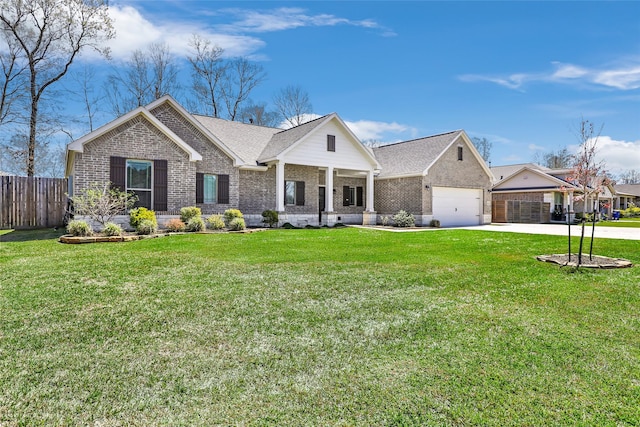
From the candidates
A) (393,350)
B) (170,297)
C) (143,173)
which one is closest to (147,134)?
(143,173)

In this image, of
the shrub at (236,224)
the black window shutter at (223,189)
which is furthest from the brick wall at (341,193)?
the shrub at (236,224)

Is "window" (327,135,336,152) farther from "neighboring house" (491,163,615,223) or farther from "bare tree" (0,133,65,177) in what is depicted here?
"bare tree" (0,133,65,177)

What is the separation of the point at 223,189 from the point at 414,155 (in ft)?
40.7

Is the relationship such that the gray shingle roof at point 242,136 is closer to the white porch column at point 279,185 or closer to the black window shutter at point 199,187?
the white porch column at point 279,185

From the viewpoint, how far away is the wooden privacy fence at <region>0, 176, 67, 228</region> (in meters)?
14.8

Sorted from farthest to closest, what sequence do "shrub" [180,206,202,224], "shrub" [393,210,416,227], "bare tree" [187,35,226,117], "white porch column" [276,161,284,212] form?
1. "bare tree" [187,35,226,117]
2. "shrub" [393,210,416,227]
3. "white porch column" [276,161,284,212]
4. "shrub" [180,206,202,224]

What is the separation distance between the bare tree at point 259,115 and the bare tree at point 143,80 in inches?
270

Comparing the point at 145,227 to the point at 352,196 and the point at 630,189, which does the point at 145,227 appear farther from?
the point at 630,189

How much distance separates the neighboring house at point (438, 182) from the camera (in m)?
20.9

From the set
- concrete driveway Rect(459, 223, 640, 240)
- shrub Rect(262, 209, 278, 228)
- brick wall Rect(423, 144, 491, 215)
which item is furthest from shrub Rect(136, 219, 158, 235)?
concrete driveway Rect(459, 223, 640, 240)

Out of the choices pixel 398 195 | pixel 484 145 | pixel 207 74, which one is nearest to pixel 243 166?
pixel 398 195

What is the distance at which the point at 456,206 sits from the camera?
22.7 metres

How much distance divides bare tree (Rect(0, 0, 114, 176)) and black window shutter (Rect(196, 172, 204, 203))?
12.8 meters

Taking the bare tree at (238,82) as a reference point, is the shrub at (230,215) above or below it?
below
